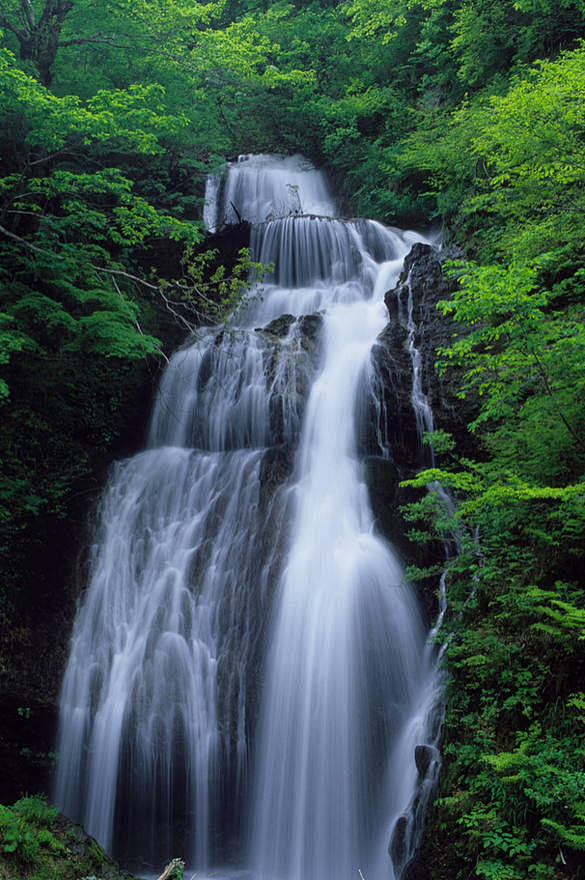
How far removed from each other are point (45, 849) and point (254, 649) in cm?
328

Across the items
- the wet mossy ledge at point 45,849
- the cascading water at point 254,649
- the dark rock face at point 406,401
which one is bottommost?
the wet mossy ledge at point 45,849

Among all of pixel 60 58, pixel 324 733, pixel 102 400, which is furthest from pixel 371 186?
pixel 324 733

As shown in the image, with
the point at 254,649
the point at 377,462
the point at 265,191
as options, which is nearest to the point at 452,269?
the point at 377,462

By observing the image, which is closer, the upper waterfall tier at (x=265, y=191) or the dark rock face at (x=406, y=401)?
the dark rock face at (x=406, y=401)

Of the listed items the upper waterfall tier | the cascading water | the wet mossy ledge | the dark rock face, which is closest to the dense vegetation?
the dark rock face

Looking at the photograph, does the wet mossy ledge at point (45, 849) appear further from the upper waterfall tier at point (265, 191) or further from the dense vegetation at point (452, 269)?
the upper waterfall tier at point (265, 191)

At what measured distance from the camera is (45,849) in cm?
479

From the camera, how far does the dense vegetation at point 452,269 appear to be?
171 inches

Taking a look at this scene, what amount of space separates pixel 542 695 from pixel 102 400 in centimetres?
947

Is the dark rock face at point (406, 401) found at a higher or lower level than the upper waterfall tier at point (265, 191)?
lower

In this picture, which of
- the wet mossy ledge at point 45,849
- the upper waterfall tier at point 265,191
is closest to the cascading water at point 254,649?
the wet mossy ledge at point 45,849

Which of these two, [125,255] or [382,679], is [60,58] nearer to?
[125,255]

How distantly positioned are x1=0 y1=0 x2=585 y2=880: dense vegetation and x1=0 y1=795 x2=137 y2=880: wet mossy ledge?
3067 mm

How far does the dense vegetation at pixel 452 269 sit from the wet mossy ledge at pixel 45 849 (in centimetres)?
307
